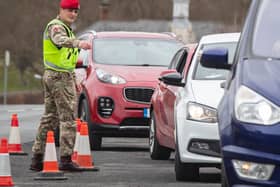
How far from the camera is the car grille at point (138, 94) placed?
59.0 feet

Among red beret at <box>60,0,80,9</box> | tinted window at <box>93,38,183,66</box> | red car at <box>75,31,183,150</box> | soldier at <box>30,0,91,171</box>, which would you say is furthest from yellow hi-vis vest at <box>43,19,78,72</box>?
tinted window at <box>93,38,183,66</box>

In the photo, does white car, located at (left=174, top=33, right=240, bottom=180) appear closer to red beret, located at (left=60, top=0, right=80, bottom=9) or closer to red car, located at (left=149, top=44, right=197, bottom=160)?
red car, located at (left=149, top=44, right=197, bottom=160)

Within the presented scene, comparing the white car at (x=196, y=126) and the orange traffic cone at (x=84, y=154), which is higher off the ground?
the white car at (x=196, y=126)

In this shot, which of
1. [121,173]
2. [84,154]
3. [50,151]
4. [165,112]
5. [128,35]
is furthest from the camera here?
[128,35]

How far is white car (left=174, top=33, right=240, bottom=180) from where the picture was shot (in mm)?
12109

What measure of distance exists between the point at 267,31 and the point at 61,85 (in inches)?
189

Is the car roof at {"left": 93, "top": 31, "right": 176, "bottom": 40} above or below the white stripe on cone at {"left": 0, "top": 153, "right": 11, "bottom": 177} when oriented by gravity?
above

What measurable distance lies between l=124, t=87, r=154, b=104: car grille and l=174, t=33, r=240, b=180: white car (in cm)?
459

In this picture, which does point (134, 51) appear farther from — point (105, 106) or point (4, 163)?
point (4, 163)

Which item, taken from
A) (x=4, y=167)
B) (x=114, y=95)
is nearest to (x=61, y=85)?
(x=4, y=167)

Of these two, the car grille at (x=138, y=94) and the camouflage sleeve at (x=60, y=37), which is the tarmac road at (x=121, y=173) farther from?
the camouflage sleeve at (x=60, y=37)

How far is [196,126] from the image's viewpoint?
1220cm

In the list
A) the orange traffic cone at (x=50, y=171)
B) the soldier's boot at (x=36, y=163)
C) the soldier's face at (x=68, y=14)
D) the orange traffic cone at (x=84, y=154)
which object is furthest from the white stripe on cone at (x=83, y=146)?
the orange traffic cone at (x=50, y=171)

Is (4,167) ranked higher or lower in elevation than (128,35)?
lower
